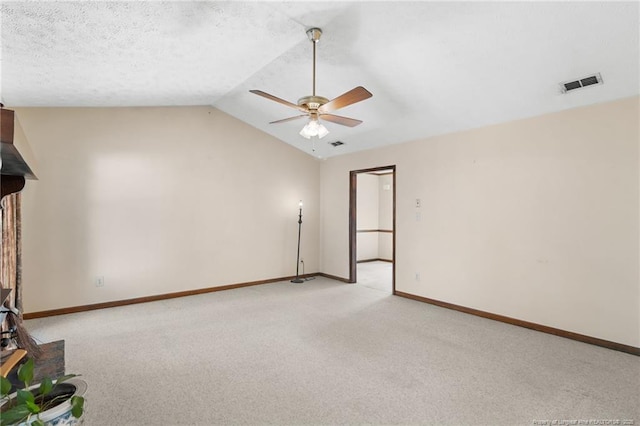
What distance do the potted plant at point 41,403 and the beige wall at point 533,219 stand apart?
4117mm

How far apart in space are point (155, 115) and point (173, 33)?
2.46m

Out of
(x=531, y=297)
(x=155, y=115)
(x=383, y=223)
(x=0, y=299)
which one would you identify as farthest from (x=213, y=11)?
(x=383, y=223)

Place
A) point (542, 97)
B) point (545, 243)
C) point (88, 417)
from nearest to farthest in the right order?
point (88, 417) < point (542, 97) < point (545, 243)

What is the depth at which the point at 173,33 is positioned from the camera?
279 cm

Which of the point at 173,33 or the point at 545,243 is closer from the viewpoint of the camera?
the point at 173,33

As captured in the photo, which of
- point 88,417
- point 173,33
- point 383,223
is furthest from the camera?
point 383,223

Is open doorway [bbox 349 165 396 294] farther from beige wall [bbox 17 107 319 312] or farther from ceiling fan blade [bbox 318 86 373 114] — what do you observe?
ceiling fan blade [bbox 318 86 373 114]

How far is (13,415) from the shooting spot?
1071mm

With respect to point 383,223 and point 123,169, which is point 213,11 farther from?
point 383,223

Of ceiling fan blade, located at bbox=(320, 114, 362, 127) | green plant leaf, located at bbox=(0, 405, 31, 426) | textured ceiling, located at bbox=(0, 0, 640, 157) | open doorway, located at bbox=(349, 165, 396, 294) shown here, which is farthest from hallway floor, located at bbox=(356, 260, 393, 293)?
green plant leaf, located at bbox=(0, 405, 31, 426)

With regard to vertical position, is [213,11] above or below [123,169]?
above

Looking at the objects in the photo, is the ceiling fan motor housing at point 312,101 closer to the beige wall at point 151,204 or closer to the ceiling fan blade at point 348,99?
the ceiling fan blade at point 348,99

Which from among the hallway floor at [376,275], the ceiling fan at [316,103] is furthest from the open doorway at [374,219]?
the ceiling fan at [316,103]

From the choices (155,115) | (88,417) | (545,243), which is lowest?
(88,417)
